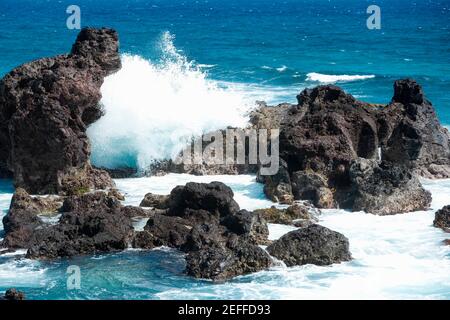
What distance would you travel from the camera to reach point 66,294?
17.5 m

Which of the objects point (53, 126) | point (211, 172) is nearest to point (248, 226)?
point (53, 126)

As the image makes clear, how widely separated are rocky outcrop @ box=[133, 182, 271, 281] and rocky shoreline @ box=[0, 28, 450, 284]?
28mm

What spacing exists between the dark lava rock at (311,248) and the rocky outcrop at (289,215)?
2603 mm

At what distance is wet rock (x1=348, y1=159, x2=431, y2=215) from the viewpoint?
23.5m

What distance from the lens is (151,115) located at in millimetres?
30172

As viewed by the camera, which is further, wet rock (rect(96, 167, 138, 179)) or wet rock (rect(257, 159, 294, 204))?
wet rock (rect(96, 167, 138, 179))

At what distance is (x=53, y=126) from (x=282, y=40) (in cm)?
6011

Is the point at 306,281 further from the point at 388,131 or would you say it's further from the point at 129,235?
the point at 388,131

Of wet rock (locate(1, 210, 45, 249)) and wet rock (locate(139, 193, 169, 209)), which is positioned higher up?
wet rock (locate(139, 193, 169, 209))

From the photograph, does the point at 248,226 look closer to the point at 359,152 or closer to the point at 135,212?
the point at 135,212

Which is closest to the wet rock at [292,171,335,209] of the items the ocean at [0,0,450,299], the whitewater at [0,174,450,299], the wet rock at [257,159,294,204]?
the wet rock at [257,159,294,204]

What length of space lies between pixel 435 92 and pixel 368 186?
95.4ft

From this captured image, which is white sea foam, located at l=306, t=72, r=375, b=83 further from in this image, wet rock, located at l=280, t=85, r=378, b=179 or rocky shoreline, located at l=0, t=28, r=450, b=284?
wet rock, located at l=280, t=85, r=378, b=179
